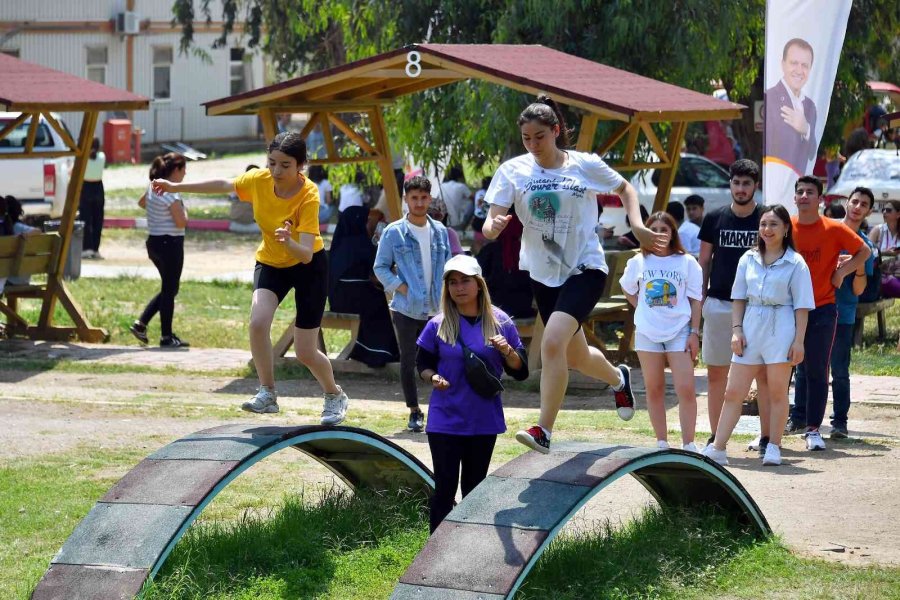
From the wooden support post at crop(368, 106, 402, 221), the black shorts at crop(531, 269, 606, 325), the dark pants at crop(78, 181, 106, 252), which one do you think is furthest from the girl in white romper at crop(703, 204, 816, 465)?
the dark pants at crop(78, 181, 106, 252)

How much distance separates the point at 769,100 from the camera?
1104cm

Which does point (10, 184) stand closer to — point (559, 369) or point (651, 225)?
point (651, 225)

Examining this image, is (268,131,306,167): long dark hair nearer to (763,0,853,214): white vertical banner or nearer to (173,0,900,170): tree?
(763,0,853,214): white vertical banner

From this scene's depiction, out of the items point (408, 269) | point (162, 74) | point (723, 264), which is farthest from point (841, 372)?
point (162, 74)

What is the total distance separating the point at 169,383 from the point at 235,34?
3239 centimetres

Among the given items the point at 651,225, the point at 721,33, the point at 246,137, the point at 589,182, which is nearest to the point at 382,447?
the point at 589,182

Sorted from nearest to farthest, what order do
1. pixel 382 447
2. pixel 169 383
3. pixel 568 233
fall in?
1. pixel 568 233
2. pixel 382 447
3. pixel 169 383

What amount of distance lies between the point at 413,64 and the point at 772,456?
485 cm

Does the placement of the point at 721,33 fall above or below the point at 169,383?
above

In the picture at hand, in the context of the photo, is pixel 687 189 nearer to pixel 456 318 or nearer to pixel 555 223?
pixel 555 223

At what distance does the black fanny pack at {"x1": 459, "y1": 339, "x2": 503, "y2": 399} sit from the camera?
6785mm

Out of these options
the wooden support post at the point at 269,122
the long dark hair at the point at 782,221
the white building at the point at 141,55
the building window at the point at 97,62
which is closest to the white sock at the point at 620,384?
the long dark hair at the point at 782,221

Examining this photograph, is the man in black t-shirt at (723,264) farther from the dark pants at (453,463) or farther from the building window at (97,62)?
the building window at (97,62)

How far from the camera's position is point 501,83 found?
39.5 ft
